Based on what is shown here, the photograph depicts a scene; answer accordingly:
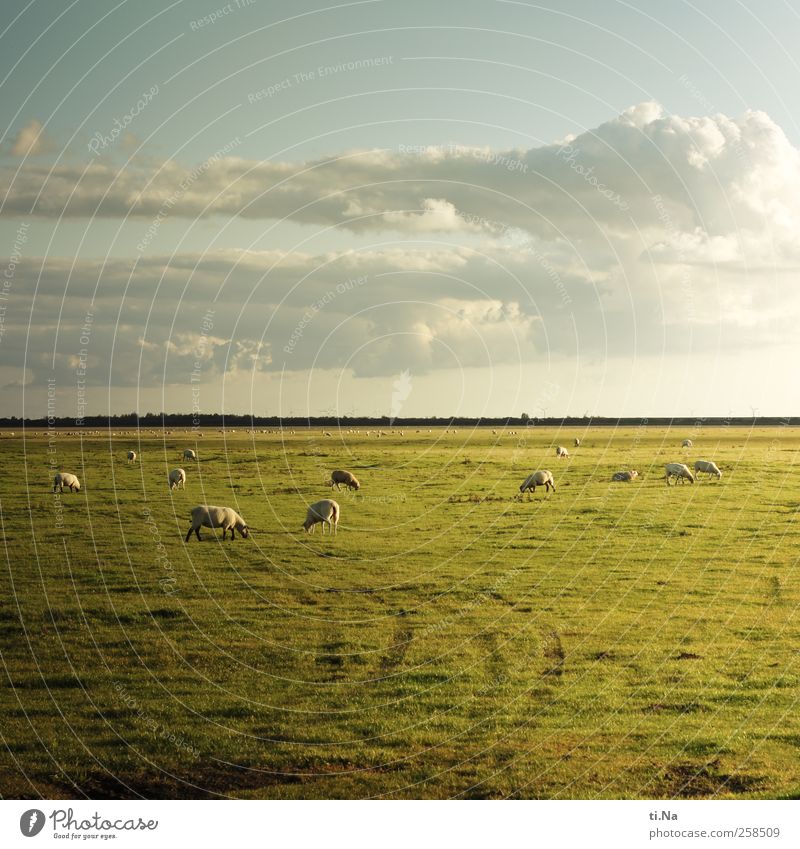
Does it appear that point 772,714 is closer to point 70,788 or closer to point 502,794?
point 502,794

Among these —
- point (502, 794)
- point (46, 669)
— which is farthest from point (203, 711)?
point (502, 794)

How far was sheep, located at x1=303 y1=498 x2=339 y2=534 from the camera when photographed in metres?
33.6

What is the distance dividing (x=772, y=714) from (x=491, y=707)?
5.20 metres

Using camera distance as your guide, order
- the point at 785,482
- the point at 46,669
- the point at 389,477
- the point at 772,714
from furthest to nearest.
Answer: the point at 389,477 → the point at 785,482 → the point at 46,669 → the point at 772,714

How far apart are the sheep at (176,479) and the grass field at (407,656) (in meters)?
10.7

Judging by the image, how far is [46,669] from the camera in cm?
1725
